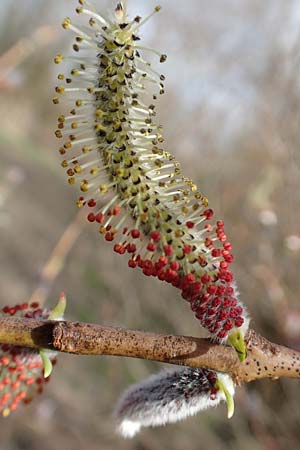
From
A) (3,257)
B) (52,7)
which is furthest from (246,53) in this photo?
(52,7)

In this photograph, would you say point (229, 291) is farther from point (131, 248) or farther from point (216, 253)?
point (131, 248)

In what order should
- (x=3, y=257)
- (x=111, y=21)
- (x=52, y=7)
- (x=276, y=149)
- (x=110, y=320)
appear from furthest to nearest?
(x=52, y=7)
(x=3, y=257)
(x=110, y=320)
(x=276, y=149)
(x=111, y=21)

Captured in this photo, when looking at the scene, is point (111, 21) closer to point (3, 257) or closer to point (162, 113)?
point (162, 113)

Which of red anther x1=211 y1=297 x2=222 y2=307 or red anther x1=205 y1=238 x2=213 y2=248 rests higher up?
red anther x1=205 y1=238 x2=213 y2=248

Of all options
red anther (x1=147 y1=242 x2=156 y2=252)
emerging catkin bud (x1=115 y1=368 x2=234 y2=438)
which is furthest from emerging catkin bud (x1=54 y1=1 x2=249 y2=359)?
emerging catkin bud (x1=115 y1=368 x2=234 y2=438)

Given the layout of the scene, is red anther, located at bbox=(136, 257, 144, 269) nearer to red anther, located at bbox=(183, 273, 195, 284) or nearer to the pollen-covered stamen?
red anther, located at bbox=(183, 273, 195, 284)

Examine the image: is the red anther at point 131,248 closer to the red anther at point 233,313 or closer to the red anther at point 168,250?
the red anther at point 168,250
